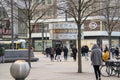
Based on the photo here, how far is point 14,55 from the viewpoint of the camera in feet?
124

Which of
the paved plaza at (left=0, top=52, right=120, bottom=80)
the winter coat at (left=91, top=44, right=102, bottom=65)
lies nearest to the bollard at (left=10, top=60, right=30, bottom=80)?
the winter coat at (left=91, top=44, right=102, bottom=65)

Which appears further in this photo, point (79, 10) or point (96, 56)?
point (79, 10)

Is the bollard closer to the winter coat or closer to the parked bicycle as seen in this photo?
the winter coat

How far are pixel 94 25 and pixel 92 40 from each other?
337 centimetres

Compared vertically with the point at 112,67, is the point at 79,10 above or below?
above

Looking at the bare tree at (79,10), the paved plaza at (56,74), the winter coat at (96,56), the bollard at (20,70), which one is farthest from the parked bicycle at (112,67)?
the bollard at (20,70)

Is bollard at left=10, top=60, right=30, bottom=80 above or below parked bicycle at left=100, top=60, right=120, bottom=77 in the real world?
above

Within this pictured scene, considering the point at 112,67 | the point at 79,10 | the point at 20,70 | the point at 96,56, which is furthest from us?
the point at 79,10

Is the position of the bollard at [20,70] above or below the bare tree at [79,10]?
below

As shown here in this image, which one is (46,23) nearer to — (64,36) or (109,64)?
(64,36)

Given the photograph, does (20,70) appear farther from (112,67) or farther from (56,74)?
Result: (56,74)

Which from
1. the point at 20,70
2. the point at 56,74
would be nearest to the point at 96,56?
the point at 56,74

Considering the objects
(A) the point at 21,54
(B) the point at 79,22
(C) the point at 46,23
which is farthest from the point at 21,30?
(B) the point at 79,22

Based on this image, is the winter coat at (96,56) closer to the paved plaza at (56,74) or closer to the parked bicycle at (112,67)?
the paved plaza at (56,74)
